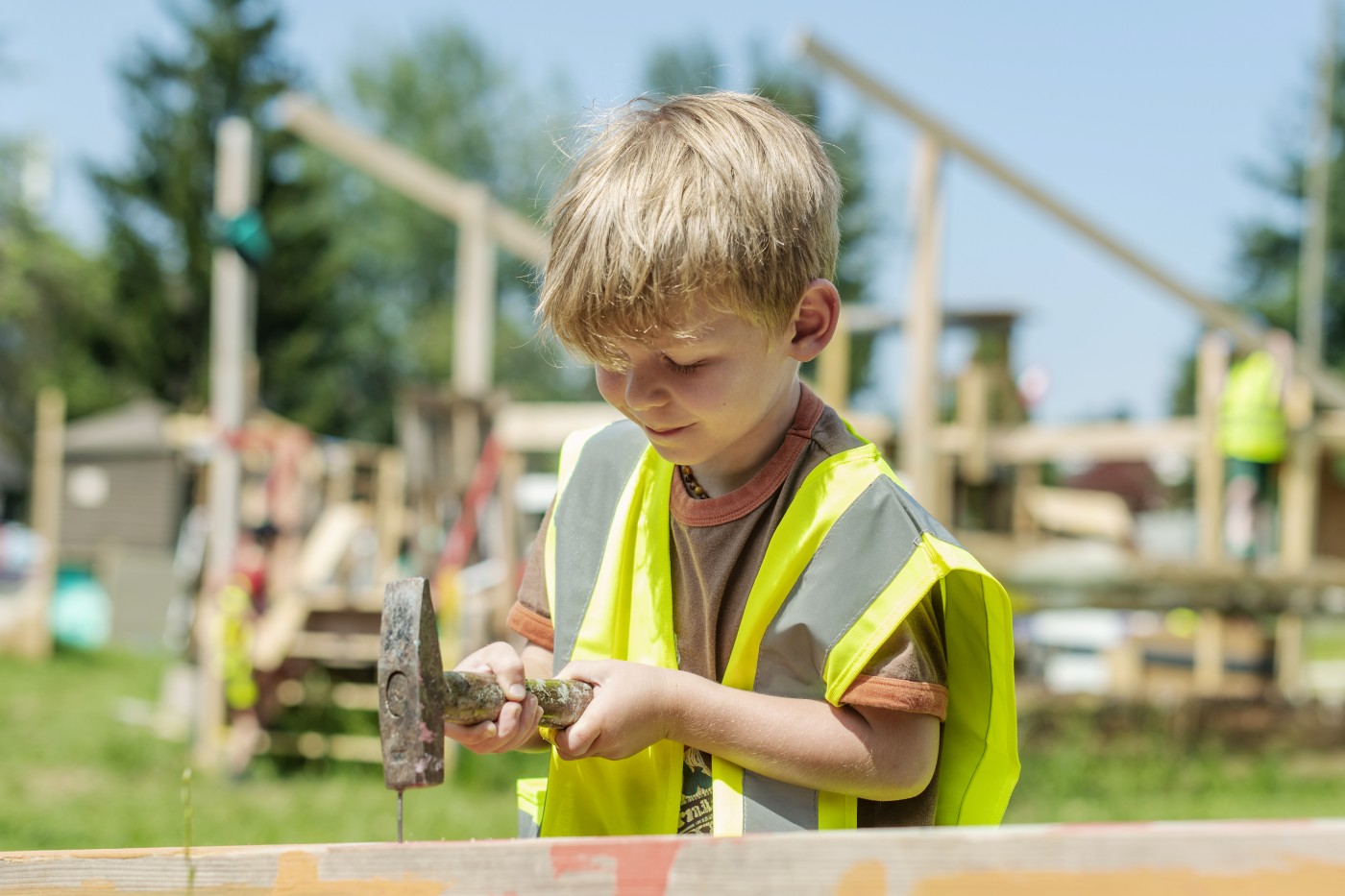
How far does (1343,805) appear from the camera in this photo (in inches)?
245

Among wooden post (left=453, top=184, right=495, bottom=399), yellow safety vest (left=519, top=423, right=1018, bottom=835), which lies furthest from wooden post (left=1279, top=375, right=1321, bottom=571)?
yellow safety vest (left=519, top=423, right=1018, bottom=835)

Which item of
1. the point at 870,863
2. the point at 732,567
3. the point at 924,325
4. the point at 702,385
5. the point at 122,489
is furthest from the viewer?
the point at 122,489

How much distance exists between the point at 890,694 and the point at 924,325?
5.35 metres

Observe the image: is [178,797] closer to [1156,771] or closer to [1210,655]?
[1156,771]

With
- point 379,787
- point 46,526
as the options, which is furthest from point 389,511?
point 379,787

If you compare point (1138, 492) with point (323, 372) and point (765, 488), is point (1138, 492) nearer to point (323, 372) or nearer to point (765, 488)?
point (323, 372)

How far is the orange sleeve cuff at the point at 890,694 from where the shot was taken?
1.36 meters

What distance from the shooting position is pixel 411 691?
1196 millimetres

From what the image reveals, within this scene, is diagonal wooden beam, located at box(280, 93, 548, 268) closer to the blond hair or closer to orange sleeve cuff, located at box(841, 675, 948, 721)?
the blond hair

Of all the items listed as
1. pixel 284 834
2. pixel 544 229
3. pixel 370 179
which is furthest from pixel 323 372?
pixel 544 229

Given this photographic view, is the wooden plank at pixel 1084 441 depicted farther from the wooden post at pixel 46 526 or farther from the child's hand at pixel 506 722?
the wooden post at pixel 46 526

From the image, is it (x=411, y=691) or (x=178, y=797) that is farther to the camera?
(x=178, y=797)

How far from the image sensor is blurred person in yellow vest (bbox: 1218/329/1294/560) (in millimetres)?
8133

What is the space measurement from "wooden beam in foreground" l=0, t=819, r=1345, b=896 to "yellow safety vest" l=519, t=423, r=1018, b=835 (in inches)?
15.0
